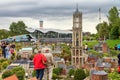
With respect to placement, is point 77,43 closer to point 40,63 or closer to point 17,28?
point 17,28

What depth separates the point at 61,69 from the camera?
5294 cm

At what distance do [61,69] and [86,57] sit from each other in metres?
18.7

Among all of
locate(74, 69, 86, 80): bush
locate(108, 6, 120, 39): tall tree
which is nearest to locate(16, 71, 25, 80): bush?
locate(74, 69, 86, 80): bush

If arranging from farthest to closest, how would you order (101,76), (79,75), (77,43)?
(77,43) < (79,75) < (101,76)

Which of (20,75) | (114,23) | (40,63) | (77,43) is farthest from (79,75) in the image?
(114,23)

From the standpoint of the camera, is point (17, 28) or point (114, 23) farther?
point (17, 28)

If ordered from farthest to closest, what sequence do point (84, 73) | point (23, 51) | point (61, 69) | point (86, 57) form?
point (86, 57), point (23, 51), point (61, 69), point (84, 73)

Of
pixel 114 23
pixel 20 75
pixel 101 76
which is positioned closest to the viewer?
pixel 101 76

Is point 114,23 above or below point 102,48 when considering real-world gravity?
above

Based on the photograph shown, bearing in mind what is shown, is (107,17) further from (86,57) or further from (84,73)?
(84,73)

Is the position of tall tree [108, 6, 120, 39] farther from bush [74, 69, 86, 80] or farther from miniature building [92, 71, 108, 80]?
miniature building [92, 71, 108, 80]

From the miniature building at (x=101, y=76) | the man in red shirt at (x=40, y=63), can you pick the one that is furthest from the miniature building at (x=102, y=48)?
the man in red shirt at (x=40, y=63)

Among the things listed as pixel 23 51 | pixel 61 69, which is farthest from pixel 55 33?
pixel 61 69

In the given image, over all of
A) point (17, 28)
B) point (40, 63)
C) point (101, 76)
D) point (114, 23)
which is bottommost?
point (101, 76)
